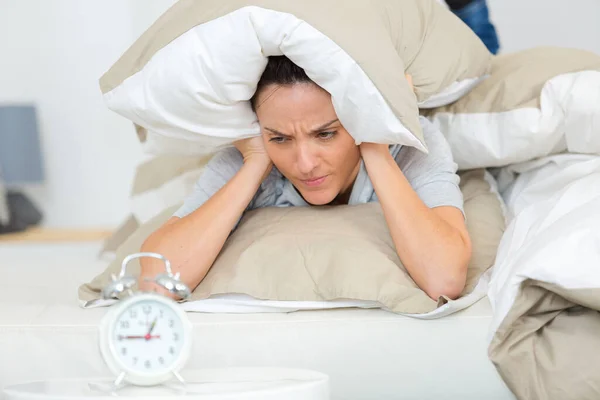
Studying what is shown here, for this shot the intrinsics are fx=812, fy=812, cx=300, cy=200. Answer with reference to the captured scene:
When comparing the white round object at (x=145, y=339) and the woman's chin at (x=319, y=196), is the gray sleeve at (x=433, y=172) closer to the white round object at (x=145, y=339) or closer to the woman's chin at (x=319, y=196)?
the woman's chin at (x=319, y=196)

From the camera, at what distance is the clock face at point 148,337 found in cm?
88

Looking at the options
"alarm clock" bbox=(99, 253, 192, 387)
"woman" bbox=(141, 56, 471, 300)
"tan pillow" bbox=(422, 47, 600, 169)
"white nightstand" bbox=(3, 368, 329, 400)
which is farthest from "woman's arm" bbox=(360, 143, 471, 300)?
"alarm clock" bbox=(99, 253, 192, 387)

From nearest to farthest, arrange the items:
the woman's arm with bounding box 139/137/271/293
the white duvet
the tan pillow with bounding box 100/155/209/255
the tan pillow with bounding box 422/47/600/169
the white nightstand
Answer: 1. the white nightstand
2. the white duvet
3. the woman's arm with bounding box 139/137/271/293
4. the tan pillow with bounding box 422/47/600/169
5. the tan pillow with bounding box 100/155/209/255

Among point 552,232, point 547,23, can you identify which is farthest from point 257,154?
point 547,23

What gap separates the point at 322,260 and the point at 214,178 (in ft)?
1.07

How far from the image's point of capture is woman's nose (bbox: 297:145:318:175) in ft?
4.29

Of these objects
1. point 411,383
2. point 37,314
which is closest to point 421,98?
point 411,383

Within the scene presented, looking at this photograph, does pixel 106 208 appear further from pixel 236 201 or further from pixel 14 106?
pixel 236 201

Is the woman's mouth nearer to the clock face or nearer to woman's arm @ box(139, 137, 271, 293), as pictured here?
woman's arm @ box(139, 137, 271, 293)

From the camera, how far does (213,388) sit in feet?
2.89

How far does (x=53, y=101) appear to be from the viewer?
Answer: 10.3 ft

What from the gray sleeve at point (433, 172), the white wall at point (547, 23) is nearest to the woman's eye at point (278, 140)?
the gray sleeve at point (433, 172)

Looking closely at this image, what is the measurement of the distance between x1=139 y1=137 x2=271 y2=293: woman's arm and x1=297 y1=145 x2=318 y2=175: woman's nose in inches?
5.2

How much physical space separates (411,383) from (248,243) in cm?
36
